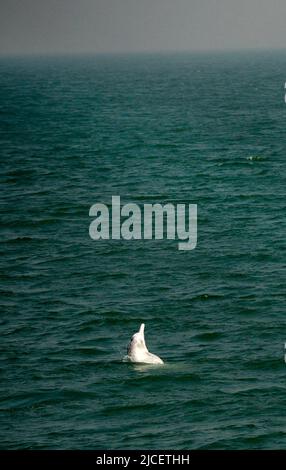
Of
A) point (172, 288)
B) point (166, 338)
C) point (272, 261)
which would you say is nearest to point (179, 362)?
point (166, 338)

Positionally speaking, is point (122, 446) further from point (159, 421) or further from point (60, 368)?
point (60, 368)

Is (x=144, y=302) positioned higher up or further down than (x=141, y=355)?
higher up

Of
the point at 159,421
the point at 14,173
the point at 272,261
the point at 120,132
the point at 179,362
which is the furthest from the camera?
the point at 120,132

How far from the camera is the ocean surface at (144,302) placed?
36.4 meters

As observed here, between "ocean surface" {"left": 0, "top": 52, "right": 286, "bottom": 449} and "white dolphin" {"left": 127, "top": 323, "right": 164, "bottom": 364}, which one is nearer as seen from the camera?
"ocean surface" {"left": 0, "top": 52, "right": 286, "bottom": 449}

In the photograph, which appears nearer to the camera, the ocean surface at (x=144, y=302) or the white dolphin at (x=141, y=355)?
the ocean surface at (x=144, y=302)

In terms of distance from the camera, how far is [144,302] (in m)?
50.4

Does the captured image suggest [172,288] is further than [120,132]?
No

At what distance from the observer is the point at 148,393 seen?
38656mm

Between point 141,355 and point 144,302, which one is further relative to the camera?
point 144,302

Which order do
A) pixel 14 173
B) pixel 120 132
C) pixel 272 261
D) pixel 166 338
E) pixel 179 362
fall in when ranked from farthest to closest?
pixel 120 132, pixel 14 173, pixel 272 261, pixel 166 338, pixel 179 362

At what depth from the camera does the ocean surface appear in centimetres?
3641

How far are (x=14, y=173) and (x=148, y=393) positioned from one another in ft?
173

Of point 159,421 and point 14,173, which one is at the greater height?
point 14,173
